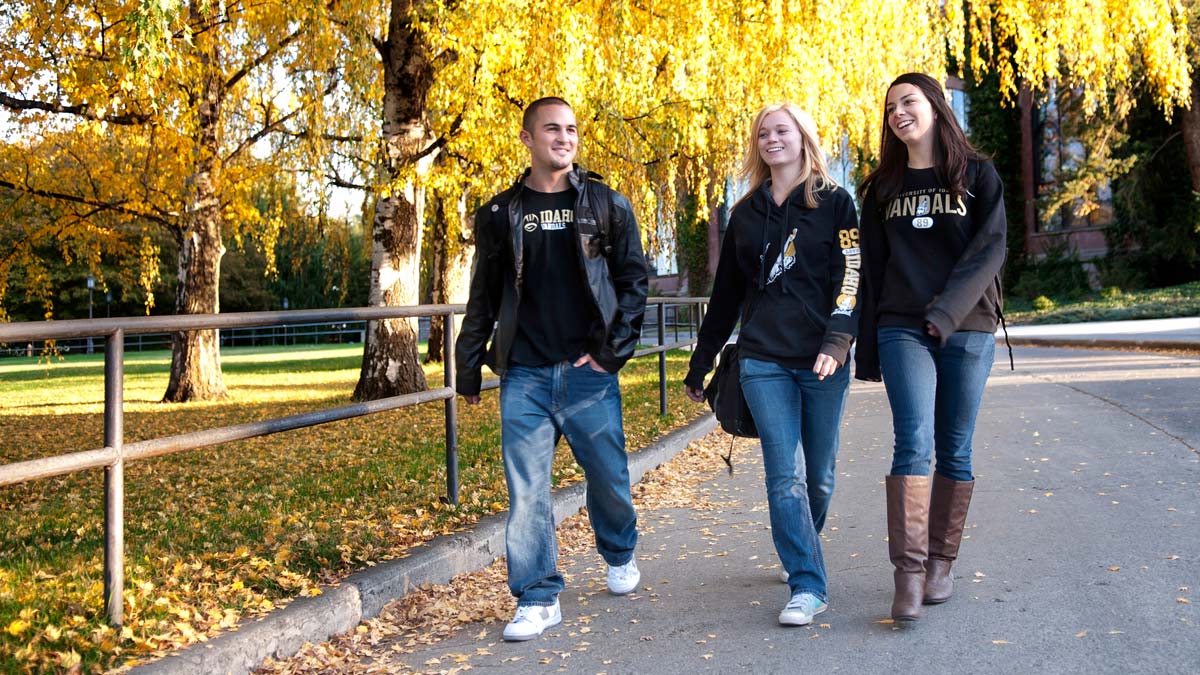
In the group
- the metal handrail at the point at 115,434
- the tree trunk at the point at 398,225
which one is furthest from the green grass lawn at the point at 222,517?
the tree trunk at the point at 398,225

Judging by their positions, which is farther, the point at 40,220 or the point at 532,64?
the point at 40,220

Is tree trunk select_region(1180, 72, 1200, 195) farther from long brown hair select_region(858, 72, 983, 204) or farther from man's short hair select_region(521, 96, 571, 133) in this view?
man's short hair select_region(521, 96, 571, 133)

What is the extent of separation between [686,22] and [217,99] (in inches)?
327

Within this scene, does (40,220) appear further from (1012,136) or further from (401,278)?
(1012,136)

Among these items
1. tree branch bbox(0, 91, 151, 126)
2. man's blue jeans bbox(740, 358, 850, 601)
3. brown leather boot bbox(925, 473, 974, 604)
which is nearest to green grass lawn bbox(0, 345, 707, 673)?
man's blue jeans bbox(740, 358, 850, 601)

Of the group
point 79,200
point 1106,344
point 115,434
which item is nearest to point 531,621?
point 115,434

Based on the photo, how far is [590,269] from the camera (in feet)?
14.4

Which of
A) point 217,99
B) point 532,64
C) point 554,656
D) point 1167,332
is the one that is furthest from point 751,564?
point 1167,332

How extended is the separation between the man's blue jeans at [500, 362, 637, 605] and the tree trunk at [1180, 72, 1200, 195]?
96.7 ft

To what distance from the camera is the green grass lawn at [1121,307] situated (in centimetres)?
2718

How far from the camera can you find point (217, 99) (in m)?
16.4

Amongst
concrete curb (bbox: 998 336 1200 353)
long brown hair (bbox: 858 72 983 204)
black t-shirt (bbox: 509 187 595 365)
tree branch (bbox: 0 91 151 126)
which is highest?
tree branch (bbox: 0 91 151 126)

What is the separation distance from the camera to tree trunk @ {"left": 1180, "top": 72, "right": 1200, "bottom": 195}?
29922mm

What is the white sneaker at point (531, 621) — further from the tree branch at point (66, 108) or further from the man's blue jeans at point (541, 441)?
the tree branch at point (66, 108)
